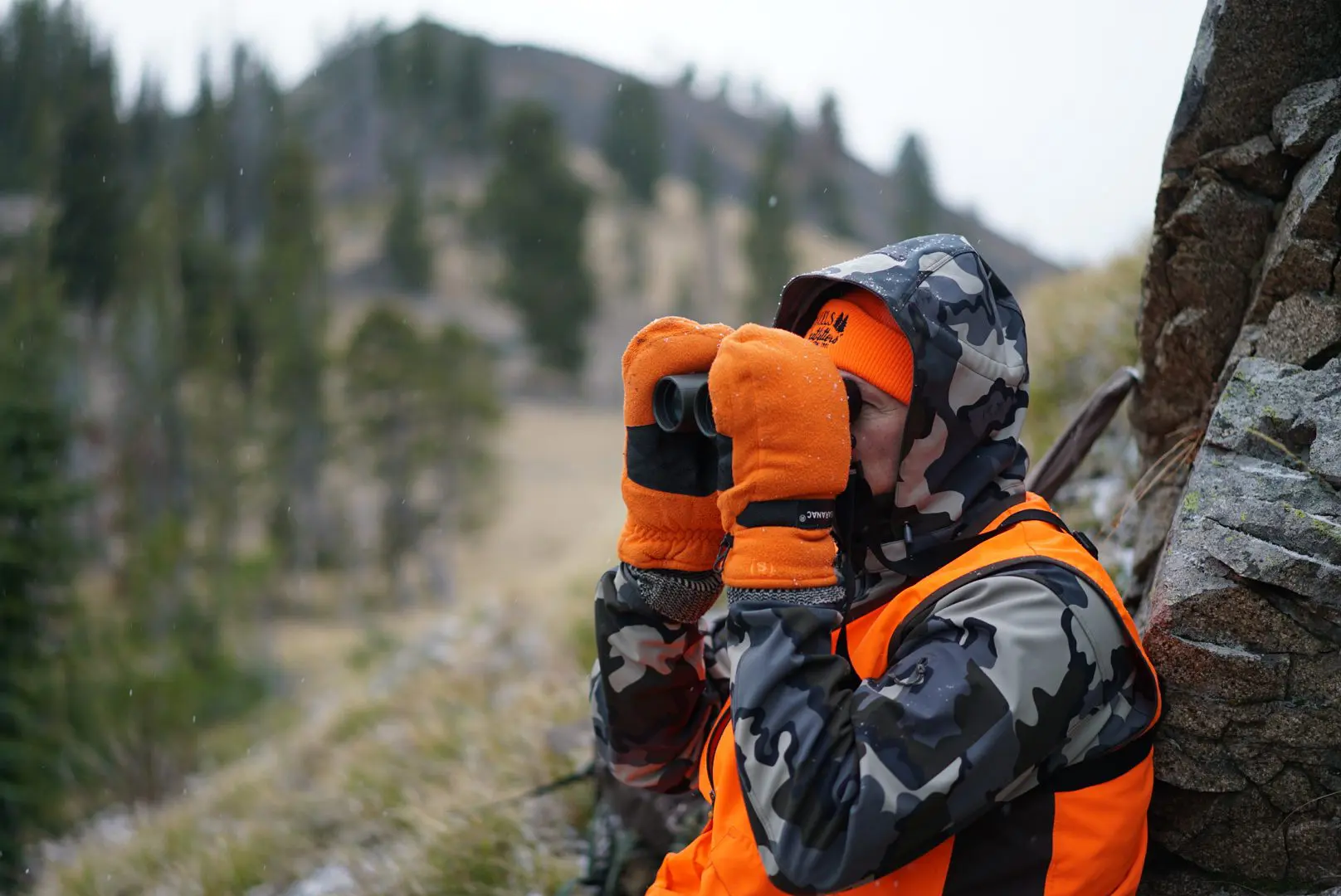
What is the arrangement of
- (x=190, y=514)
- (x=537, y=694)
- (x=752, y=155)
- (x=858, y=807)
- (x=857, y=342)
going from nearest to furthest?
Answer: (x=858, y=807) → (x=857, y=342) → (x=537, y=694) → (x=190, y=514) → (x=752, y=155)

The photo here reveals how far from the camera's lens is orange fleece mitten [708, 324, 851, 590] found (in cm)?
185

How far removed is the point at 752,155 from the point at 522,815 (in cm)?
8470

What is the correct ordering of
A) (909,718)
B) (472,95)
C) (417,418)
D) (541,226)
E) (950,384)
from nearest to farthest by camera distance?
(909,718)
(950,384)
(417,418)
(541,226)
(472,95)

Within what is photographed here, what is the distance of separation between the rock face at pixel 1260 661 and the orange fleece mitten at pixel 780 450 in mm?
892

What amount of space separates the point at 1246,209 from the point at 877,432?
→ 4.56 feet

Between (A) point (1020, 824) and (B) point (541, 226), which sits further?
(B) point (541, 226)

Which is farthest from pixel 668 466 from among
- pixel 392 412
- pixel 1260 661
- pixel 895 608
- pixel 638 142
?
pixel 638 142

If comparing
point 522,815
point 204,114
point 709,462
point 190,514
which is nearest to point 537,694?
point 522,815

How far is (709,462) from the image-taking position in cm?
228

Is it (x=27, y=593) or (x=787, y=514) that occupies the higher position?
(x=787, y=514)

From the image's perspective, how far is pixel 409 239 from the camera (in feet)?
191

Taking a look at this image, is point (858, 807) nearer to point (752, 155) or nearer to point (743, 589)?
point (743, 589)

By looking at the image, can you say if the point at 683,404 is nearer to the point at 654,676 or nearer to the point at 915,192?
the point at 654,676

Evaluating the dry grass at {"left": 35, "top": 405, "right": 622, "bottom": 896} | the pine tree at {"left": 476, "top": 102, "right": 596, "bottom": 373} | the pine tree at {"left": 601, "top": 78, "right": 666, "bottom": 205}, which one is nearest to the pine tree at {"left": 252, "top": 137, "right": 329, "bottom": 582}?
the pine tree at {"left": 476, "top": 102, "right": 596, "bottom": 373}
